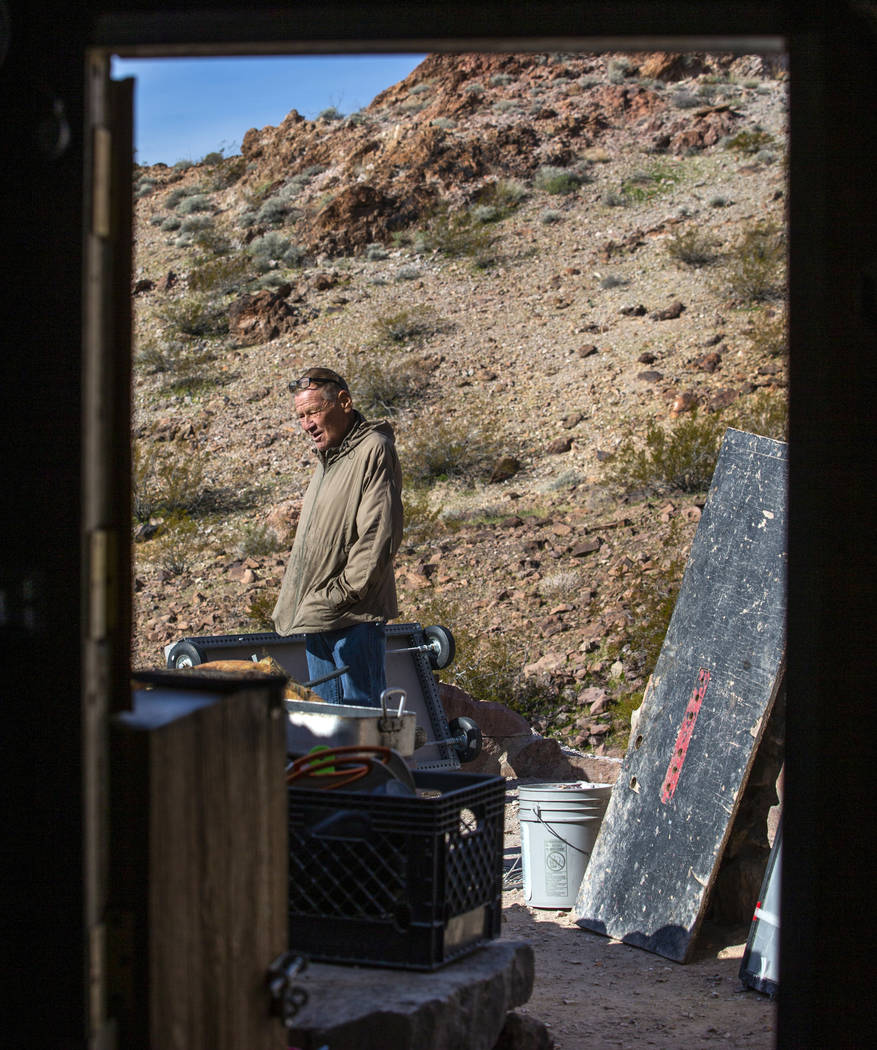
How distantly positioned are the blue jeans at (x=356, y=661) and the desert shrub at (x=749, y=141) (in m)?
22.2

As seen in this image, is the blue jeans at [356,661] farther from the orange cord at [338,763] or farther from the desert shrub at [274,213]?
the desert shrub at [274,213]

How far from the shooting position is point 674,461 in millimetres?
→ 13445

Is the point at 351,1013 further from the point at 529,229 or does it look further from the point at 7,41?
the point at 529,229

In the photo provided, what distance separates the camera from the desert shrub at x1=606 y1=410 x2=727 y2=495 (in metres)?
13.3

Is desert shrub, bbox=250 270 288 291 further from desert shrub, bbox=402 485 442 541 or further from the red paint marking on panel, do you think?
the red paint marking on panel

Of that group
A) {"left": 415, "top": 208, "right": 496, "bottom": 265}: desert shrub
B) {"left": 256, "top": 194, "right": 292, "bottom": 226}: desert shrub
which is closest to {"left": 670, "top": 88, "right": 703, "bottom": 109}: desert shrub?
{"left": 415, "top": 208, "right": 496, "bottom": 265}: desert shrub

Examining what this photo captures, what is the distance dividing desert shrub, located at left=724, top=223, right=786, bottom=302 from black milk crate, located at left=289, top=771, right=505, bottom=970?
17.3 metres

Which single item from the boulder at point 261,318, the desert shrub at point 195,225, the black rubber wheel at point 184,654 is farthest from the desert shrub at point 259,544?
the desert shrub at point 195,225

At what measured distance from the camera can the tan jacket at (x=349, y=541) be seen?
178 inches

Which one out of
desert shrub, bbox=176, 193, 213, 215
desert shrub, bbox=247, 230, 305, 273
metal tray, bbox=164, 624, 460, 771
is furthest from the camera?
desert shrub, bbox=176, 193, 213, 215

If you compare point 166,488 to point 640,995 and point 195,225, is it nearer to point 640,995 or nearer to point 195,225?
point 195,225

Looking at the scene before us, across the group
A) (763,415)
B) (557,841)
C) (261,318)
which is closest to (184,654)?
(557,841)

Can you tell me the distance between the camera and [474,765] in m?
7.10

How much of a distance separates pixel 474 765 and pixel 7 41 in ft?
19.8
